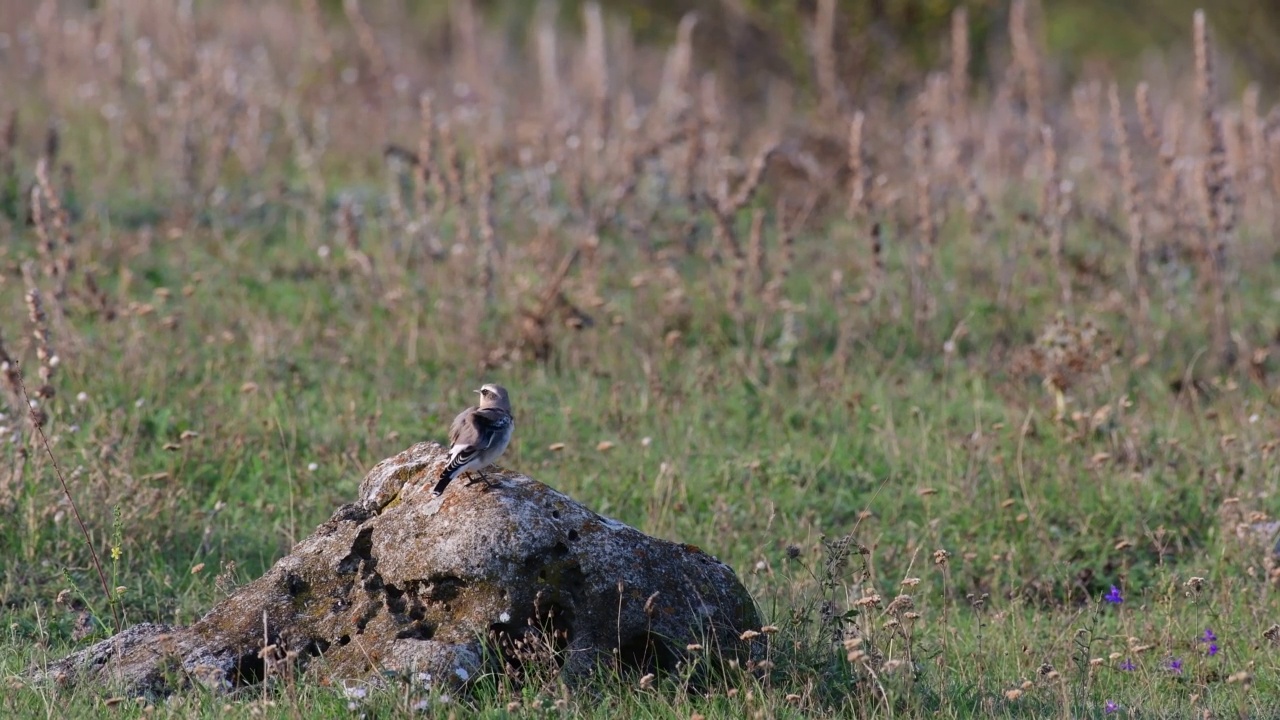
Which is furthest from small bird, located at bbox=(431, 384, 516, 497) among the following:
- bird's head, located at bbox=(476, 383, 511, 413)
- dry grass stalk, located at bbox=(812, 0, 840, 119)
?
dry grass stalk, located at bbox=(812, 0, 840, 119)

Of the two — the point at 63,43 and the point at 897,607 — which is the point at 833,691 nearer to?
the point at 897,607

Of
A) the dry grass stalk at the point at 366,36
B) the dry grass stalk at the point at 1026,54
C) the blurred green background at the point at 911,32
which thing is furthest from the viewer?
the blurred green background at the point at 911,32

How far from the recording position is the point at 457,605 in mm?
4516

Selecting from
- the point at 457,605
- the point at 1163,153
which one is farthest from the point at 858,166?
the point at 457,605

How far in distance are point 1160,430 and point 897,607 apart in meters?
3.36

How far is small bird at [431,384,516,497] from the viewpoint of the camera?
4465mm

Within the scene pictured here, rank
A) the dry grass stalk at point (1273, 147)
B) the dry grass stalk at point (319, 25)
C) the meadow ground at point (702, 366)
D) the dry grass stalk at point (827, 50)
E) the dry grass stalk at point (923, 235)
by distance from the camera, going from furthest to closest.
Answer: the dry grass stalk at point (319, 25), the dry grass stalk at point (827, 50), the dry grass stalk at point (1273, 147), the dry grass stalk at point (923, 235), the meadow ground at point (702, 366)

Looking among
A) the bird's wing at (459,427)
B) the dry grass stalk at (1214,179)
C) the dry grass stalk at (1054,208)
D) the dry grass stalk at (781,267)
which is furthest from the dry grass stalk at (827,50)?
the bird's wing at (459,427)

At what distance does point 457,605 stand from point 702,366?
3.66 m

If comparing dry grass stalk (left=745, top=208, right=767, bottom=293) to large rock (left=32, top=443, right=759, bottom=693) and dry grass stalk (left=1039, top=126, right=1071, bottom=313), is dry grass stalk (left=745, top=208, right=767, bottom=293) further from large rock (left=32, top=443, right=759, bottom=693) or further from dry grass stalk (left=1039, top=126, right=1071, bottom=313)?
large rock (left=32, top=443, right=759, bottom=693)

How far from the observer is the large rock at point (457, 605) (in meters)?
4.43

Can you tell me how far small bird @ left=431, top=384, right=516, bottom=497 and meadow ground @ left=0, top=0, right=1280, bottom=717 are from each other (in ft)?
2.16

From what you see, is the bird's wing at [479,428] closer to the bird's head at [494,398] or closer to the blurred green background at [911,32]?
the bird's head at [494,398]

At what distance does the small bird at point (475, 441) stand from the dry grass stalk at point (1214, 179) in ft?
17.1
